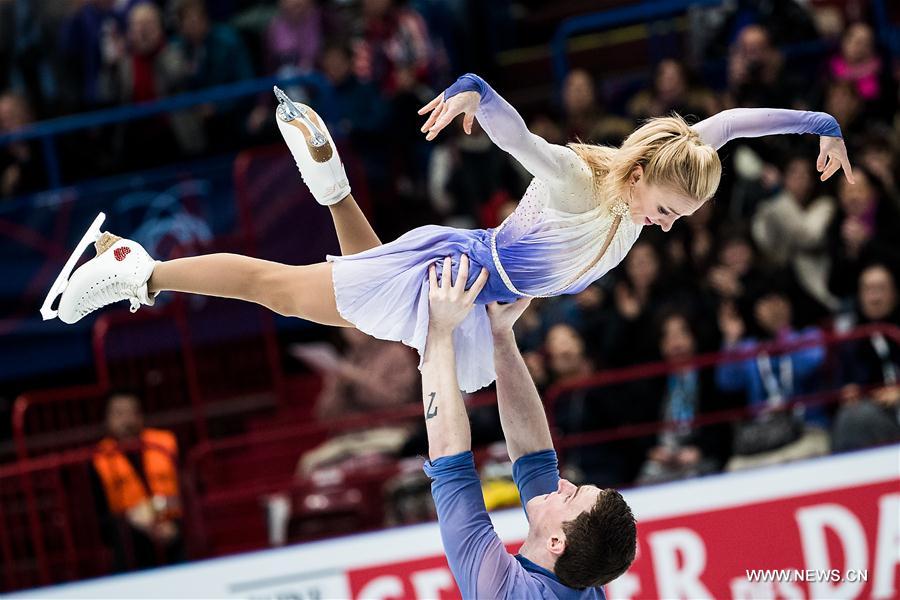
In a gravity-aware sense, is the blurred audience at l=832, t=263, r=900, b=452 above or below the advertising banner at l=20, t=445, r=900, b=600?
above

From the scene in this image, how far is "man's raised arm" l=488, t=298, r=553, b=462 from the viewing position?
4.49 metres

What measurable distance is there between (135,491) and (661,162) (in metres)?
4.60

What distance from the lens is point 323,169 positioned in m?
4.81

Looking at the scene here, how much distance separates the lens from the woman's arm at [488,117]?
4.00m

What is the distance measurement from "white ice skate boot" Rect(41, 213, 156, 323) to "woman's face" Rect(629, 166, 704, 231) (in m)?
1.60

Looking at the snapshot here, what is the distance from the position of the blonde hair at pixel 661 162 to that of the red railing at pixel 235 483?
278cm

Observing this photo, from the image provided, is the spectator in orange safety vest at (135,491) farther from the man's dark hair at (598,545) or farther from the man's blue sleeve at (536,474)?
the man's dark hair at (598,545)

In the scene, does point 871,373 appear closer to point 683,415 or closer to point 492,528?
point 683,415

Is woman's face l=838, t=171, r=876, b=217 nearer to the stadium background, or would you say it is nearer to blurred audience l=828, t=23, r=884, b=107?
the stadium background

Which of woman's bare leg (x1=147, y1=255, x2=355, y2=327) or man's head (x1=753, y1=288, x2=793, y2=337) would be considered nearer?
woman's bare leg (x1=147, y1=255, x2=355, y2=327)

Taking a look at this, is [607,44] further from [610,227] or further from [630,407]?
[610,227]

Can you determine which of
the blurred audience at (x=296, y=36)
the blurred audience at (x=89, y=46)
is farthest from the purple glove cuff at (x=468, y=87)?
the blurred audience at (x=89, y=46)

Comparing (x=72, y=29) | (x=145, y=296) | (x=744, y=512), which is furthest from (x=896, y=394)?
(x=72, y=29)

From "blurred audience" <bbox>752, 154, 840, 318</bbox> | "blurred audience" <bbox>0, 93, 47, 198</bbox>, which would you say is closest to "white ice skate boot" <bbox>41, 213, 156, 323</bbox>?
"blurred audience" <bbox>752, 154, 840, 318</bbox>
